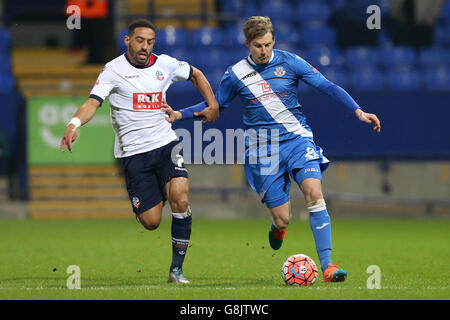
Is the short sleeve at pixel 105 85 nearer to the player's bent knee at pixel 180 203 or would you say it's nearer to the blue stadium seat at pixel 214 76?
the player's bent knee at pixel 180 203

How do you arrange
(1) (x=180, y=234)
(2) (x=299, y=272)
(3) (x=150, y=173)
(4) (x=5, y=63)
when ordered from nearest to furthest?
1. (2) (x=299, y=272)
2. (1) (x=180, y=234)
3. (3) (x=150, y=173)
4. (4) (x=5, y=63)

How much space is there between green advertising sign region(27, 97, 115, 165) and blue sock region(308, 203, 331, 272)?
10.5 metres

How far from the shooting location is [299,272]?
771cm

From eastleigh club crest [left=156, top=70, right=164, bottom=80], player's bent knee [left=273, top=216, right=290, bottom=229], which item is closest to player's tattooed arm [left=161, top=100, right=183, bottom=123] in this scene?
eastleigh club crest [left=156, top=70, right=164, bottom=80]

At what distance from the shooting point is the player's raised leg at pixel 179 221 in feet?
26.8

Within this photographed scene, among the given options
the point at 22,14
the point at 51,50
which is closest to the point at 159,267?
the point at 51,50

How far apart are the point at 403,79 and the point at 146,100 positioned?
42.5ft

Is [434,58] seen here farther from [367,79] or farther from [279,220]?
[279,220]

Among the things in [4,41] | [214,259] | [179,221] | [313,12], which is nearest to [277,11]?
[313,12]

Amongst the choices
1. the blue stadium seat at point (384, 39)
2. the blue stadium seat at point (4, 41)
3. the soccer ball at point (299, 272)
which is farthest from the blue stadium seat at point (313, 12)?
the soccer ball at point (299, 272)

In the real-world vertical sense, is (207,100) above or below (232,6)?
below

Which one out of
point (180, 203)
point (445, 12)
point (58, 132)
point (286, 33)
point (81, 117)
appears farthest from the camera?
point (445, 12)

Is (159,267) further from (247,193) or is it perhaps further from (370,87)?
(370,87)

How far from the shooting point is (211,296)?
6.88 meters
